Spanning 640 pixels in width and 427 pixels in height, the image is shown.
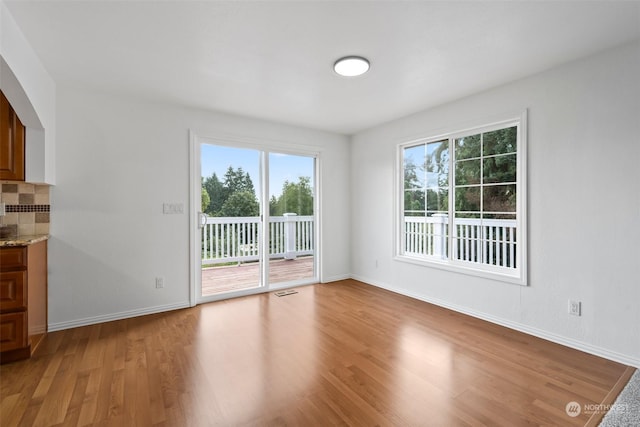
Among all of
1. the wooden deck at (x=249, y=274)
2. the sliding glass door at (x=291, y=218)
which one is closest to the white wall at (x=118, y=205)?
the wooden deck at (x=249, y=274)

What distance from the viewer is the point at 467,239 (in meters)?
3.55

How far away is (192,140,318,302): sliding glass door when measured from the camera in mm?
→ 3859

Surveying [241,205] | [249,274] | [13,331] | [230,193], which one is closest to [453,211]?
[241,205]

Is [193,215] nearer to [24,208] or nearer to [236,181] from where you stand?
[236,181]

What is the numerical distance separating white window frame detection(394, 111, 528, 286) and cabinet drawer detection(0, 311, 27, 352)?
3971 millimetres

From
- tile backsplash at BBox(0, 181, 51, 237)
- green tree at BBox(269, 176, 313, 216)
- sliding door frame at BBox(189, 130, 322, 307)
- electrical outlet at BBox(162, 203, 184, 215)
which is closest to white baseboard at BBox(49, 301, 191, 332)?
sliding door frame at BBox(189, 130, 322, 307)

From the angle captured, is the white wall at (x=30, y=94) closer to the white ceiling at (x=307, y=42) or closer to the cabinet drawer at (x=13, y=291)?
the white ceiling at (x=307, y=42)

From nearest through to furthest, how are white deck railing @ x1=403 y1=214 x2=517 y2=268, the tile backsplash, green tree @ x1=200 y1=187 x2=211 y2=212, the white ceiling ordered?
the white ceiling < the tile backsplash < white deck railing @ x1=403 y1=214 x2=517 y2=268 < green tree @ x1=200 y1=187 x2=211 y2=212

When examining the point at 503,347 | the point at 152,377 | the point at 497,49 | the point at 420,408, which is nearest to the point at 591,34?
the point at 497,49

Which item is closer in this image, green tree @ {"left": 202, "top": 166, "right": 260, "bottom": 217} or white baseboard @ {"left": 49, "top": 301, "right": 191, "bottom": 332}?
Answer: white baseboard @ {"left": 49, "top": 301, "right": 191, "bottom": 332}

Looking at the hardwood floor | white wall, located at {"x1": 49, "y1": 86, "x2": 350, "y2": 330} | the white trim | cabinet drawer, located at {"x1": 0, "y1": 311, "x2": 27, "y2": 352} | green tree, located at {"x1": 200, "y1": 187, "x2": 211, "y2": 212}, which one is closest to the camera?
the hardwood floor

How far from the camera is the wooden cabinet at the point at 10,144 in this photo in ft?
7.85

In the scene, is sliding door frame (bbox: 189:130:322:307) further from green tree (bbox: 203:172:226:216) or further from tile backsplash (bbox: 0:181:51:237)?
tile backsplash (bbox: 0:181:51:237)

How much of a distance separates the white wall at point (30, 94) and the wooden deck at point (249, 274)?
7.36ft
